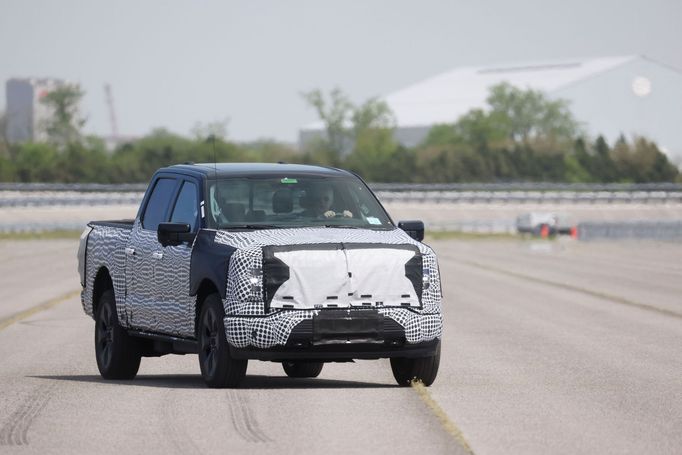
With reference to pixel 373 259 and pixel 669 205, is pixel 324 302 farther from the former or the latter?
pixel 669 205

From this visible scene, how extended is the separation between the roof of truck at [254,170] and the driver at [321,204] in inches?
7.3

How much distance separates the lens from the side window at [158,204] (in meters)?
14.3

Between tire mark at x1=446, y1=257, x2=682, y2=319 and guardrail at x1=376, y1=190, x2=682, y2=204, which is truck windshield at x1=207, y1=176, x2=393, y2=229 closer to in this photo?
tire mark at x1=446, y1=257, x2=682, y2=319

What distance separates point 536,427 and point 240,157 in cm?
12173

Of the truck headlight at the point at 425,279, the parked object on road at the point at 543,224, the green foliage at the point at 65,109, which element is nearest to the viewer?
the truck headlight at the point at 425,279

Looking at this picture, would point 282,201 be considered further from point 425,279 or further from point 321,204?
point 425,279

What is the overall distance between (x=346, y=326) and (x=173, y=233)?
1.79 m

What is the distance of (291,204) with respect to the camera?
13.4 meters

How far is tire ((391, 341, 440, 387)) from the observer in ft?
43.5

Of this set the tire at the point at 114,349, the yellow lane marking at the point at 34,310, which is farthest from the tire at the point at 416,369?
the yellow lane marking at the point at 34,310

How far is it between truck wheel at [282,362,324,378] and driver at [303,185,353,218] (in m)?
1.56

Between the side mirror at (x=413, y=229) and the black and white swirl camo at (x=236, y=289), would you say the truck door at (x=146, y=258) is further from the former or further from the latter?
the side mirror at (x=413, y=229)

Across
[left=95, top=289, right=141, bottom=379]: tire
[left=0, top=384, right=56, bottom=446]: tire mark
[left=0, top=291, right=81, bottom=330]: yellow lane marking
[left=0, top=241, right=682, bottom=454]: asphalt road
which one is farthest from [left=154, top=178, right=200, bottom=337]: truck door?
[left=0, top=291, right=81, bottom=330]: yellow lane marking

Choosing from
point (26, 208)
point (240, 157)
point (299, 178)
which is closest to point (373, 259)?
point (299, 178)
